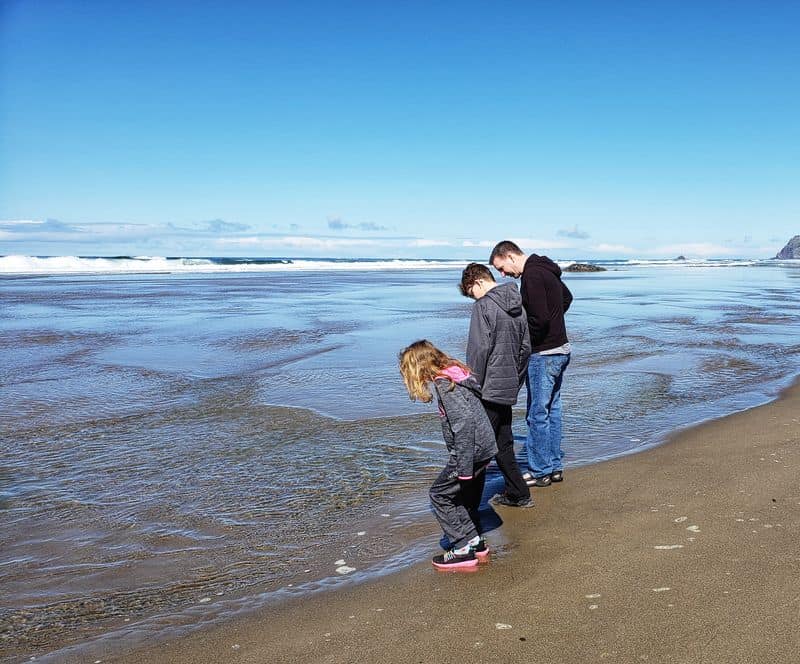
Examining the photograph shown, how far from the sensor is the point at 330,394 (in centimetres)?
982

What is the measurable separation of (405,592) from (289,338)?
12.0 m

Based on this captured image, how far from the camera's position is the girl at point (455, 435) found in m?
4.48

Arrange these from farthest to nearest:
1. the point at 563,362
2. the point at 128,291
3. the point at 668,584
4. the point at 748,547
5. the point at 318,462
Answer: the point at 128,291, the point at 318,462, the point at 563,362, the point at 748,547, the point at 668,584

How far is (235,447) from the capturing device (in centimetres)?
730

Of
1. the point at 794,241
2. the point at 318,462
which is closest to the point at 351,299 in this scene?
the point at 318,462

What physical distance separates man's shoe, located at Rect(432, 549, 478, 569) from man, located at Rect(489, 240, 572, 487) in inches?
69.4

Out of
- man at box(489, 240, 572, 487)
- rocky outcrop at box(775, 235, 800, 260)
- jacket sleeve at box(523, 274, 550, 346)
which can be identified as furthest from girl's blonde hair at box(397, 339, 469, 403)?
rocky outcrop at box(775, 235, 800, 260)

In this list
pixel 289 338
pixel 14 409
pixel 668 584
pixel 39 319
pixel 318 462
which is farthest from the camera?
pixel 39 319

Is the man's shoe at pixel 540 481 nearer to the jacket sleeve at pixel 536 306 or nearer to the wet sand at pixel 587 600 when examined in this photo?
the wet sand at pixel 587 600

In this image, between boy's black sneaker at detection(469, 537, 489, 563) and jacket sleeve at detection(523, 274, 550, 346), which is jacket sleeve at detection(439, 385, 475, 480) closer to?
boy's black sneaker at detection(469, 537, 489, 563)

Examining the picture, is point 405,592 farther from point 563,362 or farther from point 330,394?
point 330,394

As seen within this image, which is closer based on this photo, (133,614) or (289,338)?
(133,614)

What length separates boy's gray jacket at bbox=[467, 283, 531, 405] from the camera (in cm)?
520

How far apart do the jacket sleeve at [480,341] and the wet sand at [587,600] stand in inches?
46.6
